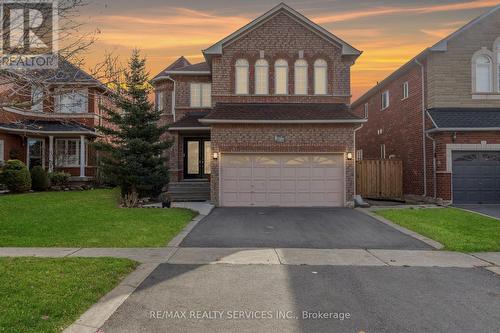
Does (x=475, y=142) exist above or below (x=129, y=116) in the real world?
below

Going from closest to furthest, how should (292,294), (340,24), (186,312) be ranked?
(186,312) → (292,294) → (340,24)

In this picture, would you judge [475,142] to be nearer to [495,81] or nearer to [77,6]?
[495,81]

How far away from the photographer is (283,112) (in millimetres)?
17234

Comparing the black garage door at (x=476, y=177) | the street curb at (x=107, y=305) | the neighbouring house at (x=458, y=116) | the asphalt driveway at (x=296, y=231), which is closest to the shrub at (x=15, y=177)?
the asphalt driveway at (x=296, y=231)

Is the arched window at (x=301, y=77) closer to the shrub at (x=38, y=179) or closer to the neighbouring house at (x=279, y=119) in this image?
the neighbouring house at (x=279, y=119)

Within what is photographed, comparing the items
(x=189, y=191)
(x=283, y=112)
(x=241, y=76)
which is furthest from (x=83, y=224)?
(x=241, y=76)

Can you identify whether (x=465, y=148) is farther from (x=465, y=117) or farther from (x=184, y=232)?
(x=184, y=232)

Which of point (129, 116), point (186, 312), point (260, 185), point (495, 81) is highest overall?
point (495, 81)

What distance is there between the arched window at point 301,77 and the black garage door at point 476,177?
7735 millimetres

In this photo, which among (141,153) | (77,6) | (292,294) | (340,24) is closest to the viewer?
(292,294)

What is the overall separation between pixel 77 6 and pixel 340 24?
1477cm

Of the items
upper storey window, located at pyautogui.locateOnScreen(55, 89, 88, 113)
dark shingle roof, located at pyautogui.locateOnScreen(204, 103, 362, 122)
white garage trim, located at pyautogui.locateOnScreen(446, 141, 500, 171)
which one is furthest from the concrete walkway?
white garage trim, located at pyautogui.locateOnScreen(446, 141, 500, 171)

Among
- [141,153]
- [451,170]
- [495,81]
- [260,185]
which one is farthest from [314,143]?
[495,81]

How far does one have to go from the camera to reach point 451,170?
17234 mm
